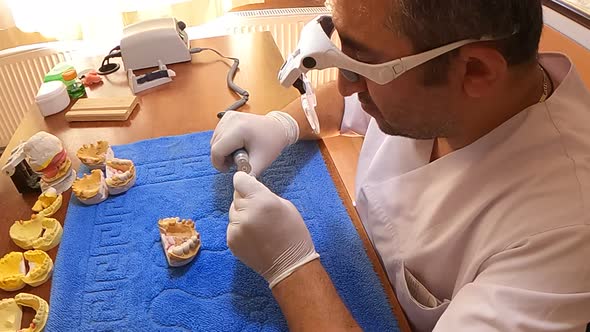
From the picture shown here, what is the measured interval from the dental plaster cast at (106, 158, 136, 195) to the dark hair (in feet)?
2.10

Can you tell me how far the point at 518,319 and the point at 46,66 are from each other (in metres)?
2.12

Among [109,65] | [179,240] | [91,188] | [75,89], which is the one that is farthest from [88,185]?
[109,65]

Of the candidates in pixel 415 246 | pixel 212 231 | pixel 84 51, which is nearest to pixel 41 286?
pixel 212 231

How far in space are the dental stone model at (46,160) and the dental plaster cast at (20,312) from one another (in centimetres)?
29

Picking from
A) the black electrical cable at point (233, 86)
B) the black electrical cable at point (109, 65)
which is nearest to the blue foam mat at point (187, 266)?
the black electrical cable at point (233, 86)

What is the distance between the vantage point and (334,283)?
0.86 metres

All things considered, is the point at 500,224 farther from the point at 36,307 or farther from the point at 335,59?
the point at 36,307

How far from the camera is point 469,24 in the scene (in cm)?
70

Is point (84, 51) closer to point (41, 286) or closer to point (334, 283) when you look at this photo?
point (41, 286)

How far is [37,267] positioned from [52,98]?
22.1 inches

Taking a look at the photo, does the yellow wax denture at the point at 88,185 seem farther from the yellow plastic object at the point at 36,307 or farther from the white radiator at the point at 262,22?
the white radiator at the point at 262,22

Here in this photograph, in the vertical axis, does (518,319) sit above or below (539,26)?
below

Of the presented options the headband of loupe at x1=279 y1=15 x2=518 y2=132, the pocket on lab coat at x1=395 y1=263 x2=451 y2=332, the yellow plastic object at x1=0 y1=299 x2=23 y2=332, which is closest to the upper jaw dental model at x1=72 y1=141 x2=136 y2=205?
the yellow plastic object at x1=0 y1=299 x2=23 y2=332

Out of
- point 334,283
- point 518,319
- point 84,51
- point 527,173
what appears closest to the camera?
point 518,319
